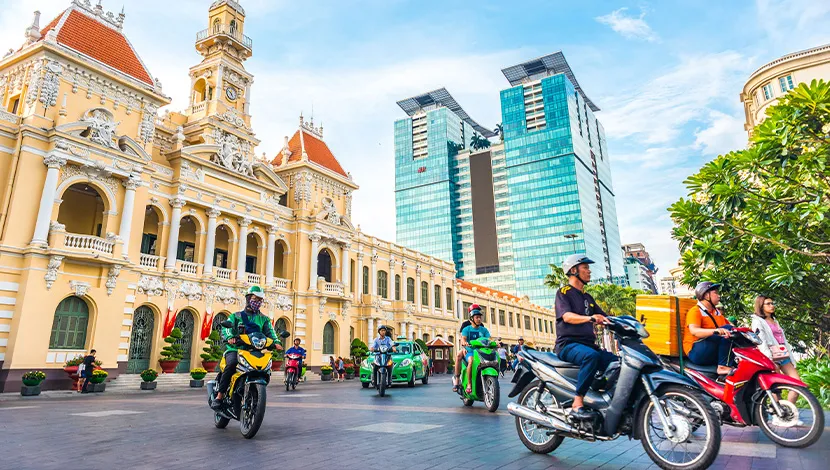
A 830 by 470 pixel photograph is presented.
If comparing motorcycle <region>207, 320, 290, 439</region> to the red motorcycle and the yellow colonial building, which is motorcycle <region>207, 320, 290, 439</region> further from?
the yellow colonial building

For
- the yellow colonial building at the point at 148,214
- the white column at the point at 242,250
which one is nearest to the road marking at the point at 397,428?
the yellow colonial building at the point at 148,214

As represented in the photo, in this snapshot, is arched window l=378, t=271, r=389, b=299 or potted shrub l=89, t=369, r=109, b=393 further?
arched window l=378, t=271, r=389, b=299

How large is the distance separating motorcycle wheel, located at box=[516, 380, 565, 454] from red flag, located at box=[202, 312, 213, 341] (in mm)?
23513

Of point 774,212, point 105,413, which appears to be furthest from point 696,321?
point 105,413

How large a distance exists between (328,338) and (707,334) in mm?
29699

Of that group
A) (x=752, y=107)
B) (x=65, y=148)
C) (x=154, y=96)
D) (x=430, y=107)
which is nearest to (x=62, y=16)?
(x=154, y=96)

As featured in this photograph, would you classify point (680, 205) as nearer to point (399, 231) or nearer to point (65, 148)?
point (65, 148)

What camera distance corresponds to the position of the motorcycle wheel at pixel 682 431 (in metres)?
3.77

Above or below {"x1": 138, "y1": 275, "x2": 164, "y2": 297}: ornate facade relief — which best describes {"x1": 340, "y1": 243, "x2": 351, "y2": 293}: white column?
above

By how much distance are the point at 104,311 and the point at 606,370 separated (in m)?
22.0

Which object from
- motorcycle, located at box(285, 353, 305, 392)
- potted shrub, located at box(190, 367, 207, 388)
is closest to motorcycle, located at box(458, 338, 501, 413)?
motorcycle, located at box(285, 353, 305, 392)

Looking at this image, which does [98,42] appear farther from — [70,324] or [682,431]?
[682,431]

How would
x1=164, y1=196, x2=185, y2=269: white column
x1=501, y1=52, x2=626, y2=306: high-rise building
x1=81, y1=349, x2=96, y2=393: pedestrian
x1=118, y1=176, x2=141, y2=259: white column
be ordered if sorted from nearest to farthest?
x1=81, y1=349, x2=96, y2=393: pedestrian
x1=118, y1=176, x2=141, y2=259: white column
x1=164, y1=196, x2=185, y2=269: white column
x1=501, y1=52, x2=626, y2=306: high-rise building

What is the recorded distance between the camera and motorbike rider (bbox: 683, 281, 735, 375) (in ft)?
19.3
